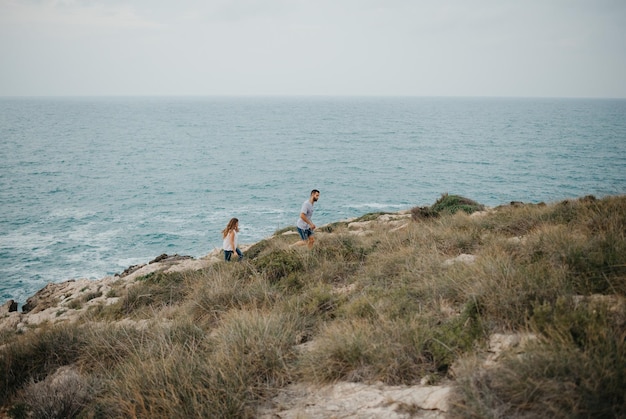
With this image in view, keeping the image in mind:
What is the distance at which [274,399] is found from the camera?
4.05 meters

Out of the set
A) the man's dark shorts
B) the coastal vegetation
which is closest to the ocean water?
the man's dark shorts

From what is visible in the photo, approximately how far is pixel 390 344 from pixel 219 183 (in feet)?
166

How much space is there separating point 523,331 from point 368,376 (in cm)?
177

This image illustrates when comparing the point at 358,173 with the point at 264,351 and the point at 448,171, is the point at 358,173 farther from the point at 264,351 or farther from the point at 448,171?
the point at 264,351

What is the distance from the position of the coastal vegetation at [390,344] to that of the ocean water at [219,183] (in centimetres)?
1325

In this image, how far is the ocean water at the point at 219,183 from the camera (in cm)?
3198

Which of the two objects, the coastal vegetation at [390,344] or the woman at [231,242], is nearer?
the coastal vegetation at [390,344]

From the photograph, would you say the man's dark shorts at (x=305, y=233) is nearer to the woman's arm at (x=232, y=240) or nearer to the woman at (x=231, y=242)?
the woman at (x=231, y=242)

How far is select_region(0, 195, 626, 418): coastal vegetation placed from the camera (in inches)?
124

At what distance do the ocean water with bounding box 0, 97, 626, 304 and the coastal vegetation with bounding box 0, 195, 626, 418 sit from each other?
1325 cm

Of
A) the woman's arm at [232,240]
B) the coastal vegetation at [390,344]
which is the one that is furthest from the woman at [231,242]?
the coastal vegetation at [390,344]

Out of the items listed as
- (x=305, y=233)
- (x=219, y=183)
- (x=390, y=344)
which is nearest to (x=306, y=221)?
(x=305, y=233)

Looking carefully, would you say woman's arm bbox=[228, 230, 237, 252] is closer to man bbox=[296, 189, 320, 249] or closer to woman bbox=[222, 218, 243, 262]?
woman bbox=[222, 218, 243, 262]

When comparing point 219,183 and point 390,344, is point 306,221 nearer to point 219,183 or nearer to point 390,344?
point 390,344
